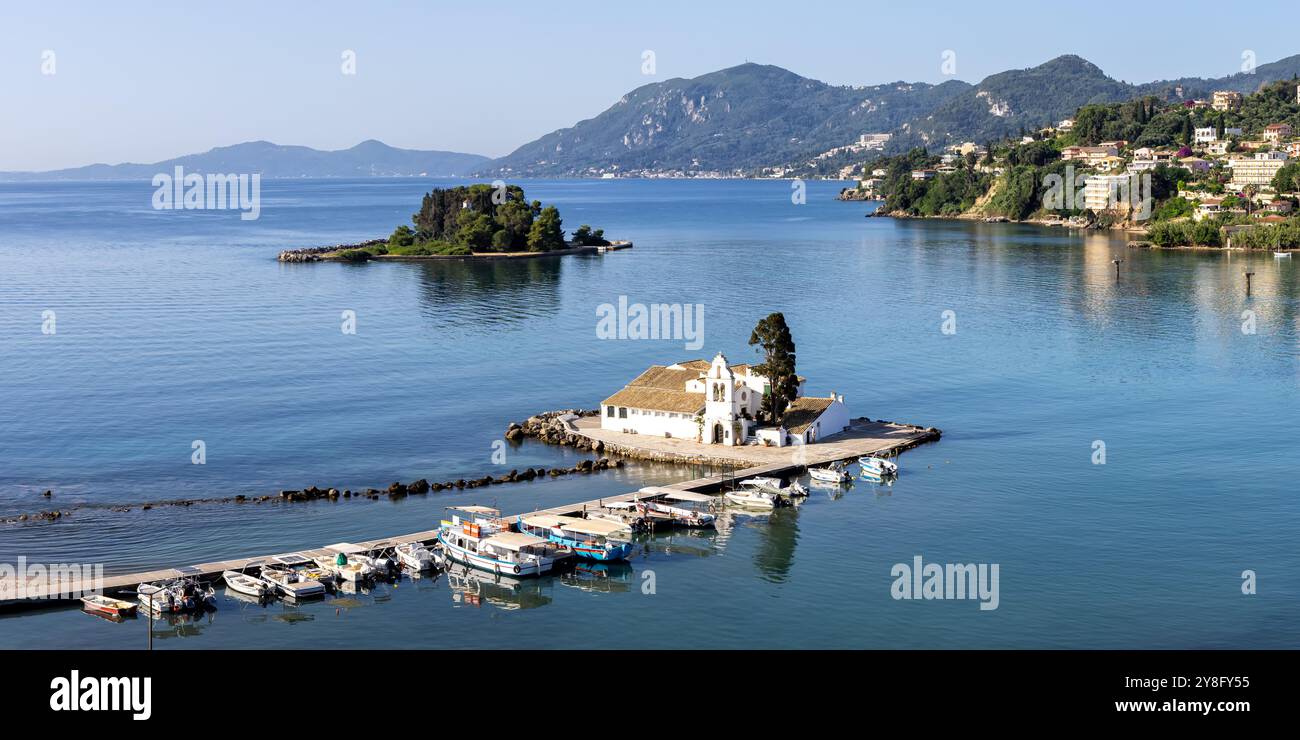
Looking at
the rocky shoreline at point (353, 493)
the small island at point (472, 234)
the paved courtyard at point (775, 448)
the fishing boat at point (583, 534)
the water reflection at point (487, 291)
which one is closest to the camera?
the fishing boat at point (583, 534)

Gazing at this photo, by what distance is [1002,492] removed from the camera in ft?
140

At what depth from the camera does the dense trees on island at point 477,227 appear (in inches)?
5049

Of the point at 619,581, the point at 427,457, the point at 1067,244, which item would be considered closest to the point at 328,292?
the point at 427,457

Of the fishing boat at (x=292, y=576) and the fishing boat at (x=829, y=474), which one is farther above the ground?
A: the fishing boat at (x=829, y=474)

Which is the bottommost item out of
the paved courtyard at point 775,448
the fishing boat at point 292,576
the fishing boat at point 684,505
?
the fishing boat at point 292,576

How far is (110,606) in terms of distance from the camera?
31500 millimetres

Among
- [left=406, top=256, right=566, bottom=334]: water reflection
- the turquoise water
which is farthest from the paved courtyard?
[left=406, top=256, right=566, bottom=334]: water reflection

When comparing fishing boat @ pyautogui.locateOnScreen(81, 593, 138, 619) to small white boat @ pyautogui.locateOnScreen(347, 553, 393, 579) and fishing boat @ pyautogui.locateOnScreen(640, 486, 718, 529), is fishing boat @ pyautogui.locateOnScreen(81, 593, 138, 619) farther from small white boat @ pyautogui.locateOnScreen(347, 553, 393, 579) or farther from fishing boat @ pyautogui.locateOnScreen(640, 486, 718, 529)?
fishing boat @ pyautogui.locateOnScreen(640, 486, 718, 529)

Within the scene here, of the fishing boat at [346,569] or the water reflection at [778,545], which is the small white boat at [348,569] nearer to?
the fishing boat at [346,569]

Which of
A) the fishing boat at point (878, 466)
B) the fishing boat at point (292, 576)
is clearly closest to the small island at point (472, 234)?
the fishing boat at point (878, 466)

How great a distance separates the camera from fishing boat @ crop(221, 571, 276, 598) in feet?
108

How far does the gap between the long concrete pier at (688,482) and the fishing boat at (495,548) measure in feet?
3.44

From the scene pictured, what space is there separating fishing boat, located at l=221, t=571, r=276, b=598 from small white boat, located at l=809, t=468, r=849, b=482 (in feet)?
60.5

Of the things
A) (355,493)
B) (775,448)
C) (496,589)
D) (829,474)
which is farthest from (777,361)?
(496,589)
